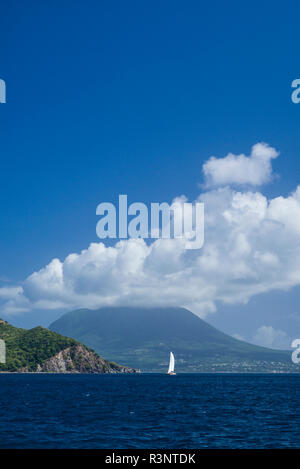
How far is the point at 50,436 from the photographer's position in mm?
64875

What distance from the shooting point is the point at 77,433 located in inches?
2653

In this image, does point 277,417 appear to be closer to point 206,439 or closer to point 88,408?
point 206,439

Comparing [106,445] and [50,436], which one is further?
[50,436]

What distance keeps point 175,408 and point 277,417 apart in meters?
25.7

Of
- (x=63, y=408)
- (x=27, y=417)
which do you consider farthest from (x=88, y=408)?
(x=27, y=417)
